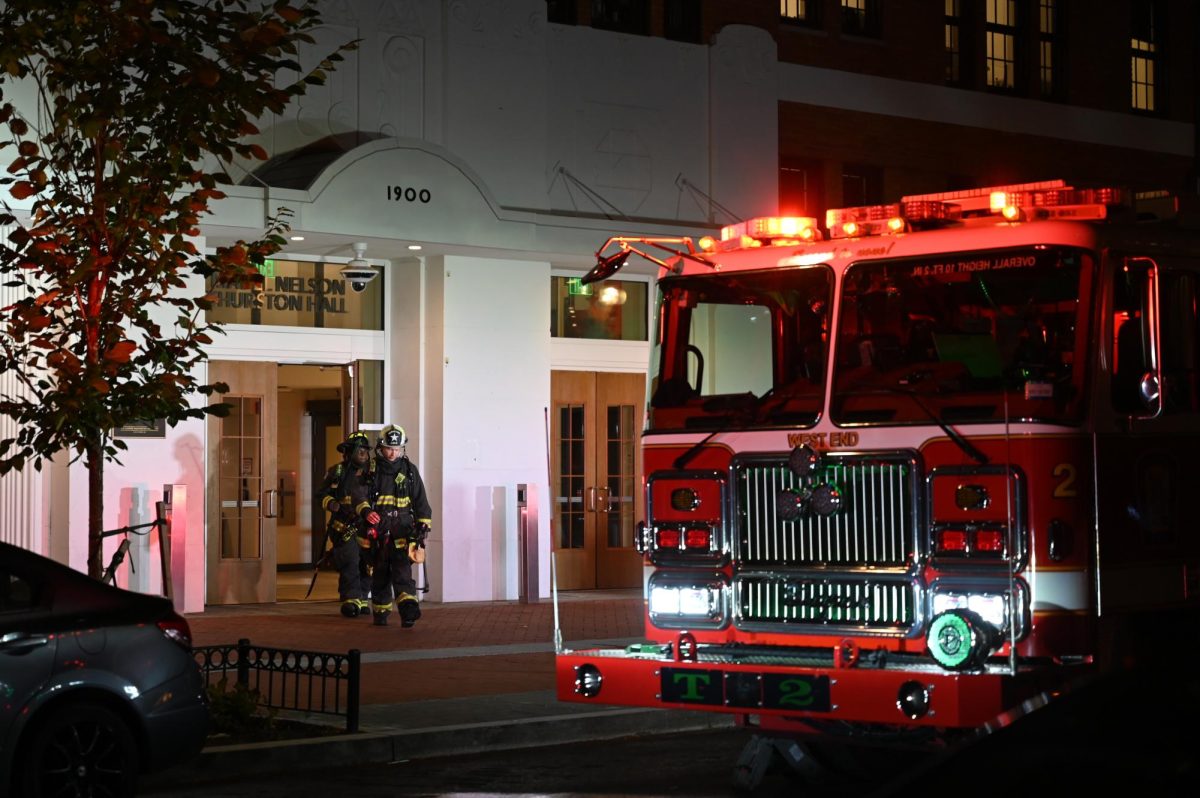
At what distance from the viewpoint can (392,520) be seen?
1808cm

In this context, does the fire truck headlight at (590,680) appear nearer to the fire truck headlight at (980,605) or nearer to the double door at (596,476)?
the fire truck headlight at (980,605)

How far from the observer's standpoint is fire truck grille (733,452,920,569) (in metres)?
8.68

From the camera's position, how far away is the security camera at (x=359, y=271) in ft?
64.9

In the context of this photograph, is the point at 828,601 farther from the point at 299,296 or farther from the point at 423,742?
the point at 299,296

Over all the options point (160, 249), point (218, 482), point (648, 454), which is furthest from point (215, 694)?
point (218, 482)

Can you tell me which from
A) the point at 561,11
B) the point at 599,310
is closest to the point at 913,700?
the point at 599,310

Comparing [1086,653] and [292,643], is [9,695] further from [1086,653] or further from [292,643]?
[292,643]

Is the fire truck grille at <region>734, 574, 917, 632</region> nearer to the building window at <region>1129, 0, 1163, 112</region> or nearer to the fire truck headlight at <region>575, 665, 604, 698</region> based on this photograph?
the fire truck headlight at <region>575, 665, 604, 698</region>

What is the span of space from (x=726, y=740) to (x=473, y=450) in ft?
29.5

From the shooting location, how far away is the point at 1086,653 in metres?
8.33

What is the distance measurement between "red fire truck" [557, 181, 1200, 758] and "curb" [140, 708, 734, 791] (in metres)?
2.28

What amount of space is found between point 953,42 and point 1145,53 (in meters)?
3.89

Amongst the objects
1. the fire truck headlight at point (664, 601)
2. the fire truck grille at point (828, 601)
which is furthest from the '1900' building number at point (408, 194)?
the fire truck grille at point (828, 601)

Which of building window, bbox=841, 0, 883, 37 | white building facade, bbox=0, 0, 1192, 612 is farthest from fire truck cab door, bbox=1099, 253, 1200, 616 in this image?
building window, bbox=841, 0, 883, 37
